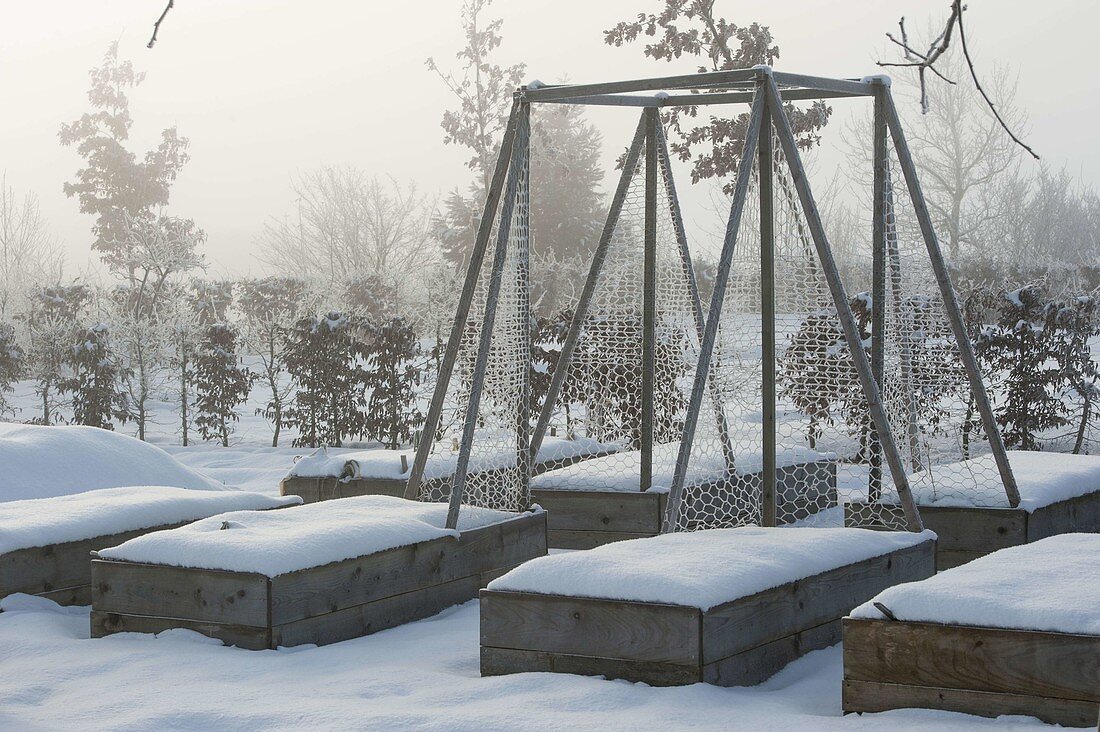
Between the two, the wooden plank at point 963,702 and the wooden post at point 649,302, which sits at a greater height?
the wooden post at point 649,302

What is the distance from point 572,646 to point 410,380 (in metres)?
6.98

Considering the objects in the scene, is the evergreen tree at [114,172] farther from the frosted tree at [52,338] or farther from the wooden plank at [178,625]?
the wooden plank at [178,625]

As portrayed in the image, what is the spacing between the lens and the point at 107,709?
3.23 m

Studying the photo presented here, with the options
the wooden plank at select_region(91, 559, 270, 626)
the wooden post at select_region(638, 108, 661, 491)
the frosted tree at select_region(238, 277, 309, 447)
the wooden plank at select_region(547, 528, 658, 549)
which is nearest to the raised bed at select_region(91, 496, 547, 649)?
the wooden plank at select_region(91, 559, 270, 626)

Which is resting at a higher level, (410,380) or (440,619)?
(410,380)

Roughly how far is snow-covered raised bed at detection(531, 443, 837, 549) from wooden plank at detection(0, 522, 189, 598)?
204cm

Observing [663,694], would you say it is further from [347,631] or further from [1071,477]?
[1071,477]

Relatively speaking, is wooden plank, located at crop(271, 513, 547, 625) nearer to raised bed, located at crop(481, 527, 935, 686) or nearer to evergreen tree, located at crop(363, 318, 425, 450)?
raised bed, located at crop(481, 527, 935, 686)

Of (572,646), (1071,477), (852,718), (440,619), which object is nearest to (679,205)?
(1071,477)

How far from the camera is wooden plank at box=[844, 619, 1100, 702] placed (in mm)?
2777

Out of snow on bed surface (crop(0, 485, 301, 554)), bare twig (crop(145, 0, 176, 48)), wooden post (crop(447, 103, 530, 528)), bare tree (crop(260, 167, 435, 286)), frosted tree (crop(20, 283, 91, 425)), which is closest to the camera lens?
bare twig (crop(145, 0, 176, 48))

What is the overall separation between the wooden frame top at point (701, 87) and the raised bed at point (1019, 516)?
5.72 ft

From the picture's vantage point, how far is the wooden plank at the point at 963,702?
279 centimetres

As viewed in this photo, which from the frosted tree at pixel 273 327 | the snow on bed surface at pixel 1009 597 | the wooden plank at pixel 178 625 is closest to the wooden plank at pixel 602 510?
the wooden plank at pixel 178 625
